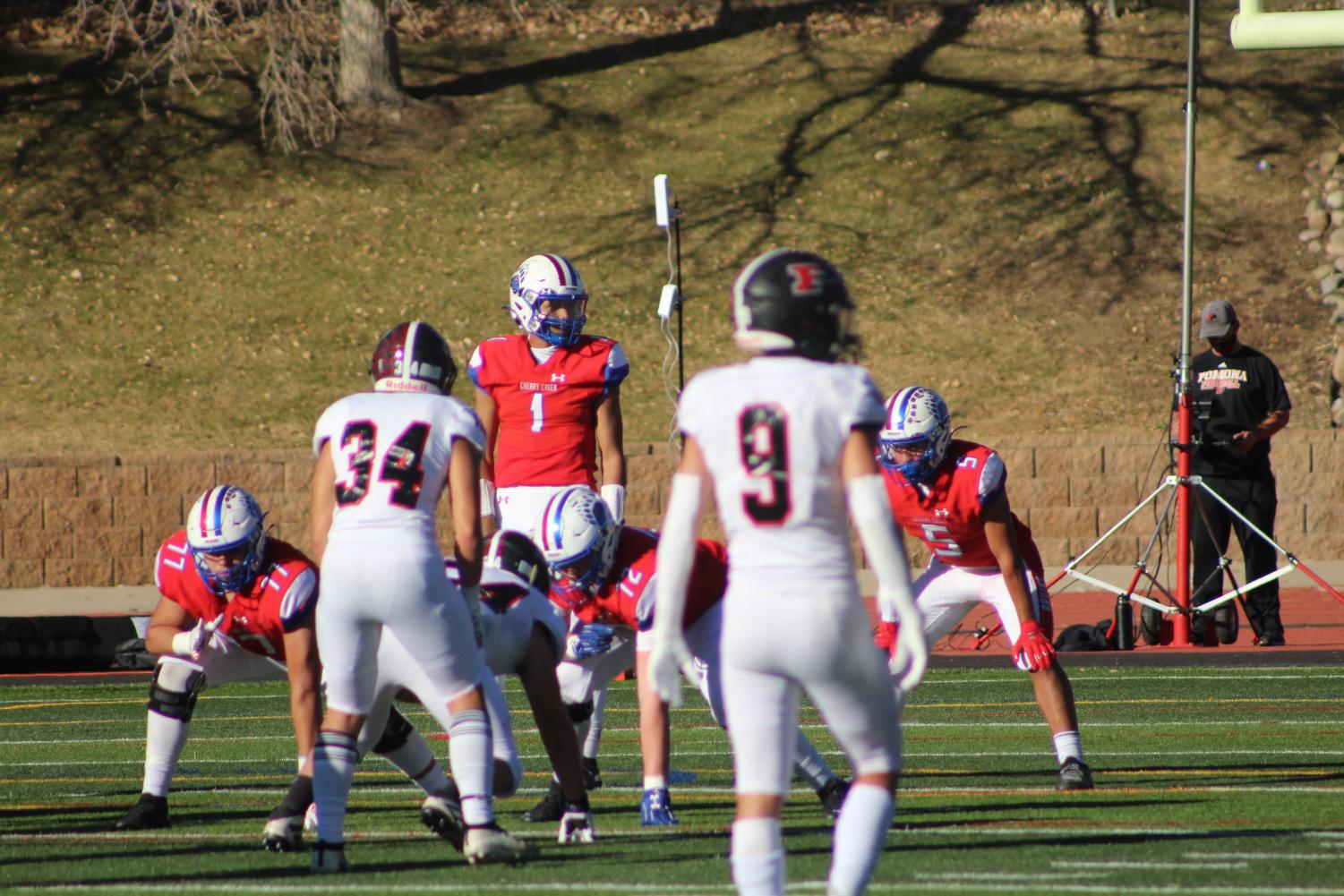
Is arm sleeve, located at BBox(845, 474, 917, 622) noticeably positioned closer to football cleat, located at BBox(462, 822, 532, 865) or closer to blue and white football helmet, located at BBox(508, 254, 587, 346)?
football cleat, located at BBox(462, 822, 532, 865)

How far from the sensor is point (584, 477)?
861cm

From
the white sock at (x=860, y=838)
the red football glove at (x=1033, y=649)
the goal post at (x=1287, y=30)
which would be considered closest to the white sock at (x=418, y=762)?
the white sock at (x=860, y=838)

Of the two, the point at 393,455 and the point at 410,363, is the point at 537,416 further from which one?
the point at 393,455

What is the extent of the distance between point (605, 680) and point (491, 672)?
3.90ft

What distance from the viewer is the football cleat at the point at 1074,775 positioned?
7453mm

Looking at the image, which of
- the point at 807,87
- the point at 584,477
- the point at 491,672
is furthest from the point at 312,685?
the point at 807,87

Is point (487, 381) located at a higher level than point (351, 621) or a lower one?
higher

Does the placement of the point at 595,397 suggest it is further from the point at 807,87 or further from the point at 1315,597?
the point at 807,87

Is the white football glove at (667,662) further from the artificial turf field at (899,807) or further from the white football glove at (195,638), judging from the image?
the white football glove at (195,638)

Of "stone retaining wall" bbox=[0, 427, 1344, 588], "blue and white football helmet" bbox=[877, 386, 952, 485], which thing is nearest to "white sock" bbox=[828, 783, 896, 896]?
"blue and white football helmet" bbox=[877, 386, 952, 485]

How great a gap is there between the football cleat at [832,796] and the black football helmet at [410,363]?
217cm

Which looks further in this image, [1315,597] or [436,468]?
[1315,597]

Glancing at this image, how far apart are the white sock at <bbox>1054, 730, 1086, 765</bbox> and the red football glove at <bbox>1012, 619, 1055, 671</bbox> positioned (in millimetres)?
287

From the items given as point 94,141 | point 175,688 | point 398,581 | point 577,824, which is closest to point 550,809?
point 577,824
